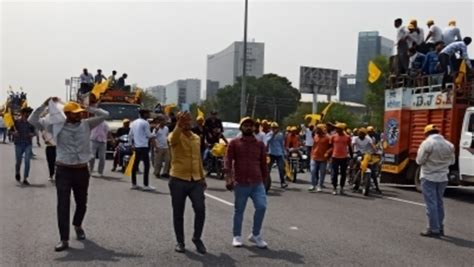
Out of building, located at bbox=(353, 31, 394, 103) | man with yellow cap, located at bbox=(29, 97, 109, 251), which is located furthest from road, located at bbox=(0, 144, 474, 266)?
building, located at bbox=(353, 31, 394, 103)

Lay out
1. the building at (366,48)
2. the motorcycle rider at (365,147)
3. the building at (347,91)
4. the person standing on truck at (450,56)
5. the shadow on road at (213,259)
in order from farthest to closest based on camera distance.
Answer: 1. the building at (347,91)
2. the building at (366,48)
3. the person standing on truck at (450,56)
4. the motorcycle rider at (365,147)
5. the shadow on road at (213,259)

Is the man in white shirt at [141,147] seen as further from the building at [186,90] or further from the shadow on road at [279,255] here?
the building at [186,90]

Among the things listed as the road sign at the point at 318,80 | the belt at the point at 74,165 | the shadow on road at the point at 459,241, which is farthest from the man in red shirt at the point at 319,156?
the road sign at the point at 318,80

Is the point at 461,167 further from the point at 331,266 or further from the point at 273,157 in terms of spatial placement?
the point at 331,266

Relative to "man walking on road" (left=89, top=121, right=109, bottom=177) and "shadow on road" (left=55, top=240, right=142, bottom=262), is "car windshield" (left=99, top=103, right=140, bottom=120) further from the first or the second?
"shadow on road" (left=55, top=240, right=142, bottom=262)

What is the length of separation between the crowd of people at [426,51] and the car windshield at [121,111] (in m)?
12.3

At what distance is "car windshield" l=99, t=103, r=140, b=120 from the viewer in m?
26.3

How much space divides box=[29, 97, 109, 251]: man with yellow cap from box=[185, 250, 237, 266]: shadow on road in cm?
154

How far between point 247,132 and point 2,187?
24.6 feet

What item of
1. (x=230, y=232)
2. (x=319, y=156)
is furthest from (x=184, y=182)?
(x=319, y=156)

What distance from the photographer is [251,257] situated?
24.1 ft

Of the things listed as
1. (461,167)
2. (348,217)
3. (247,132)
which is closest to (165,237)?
(247,132)

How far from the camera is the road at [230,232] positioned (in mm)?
7246

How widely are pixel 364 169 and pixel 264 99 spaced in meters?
71.0
